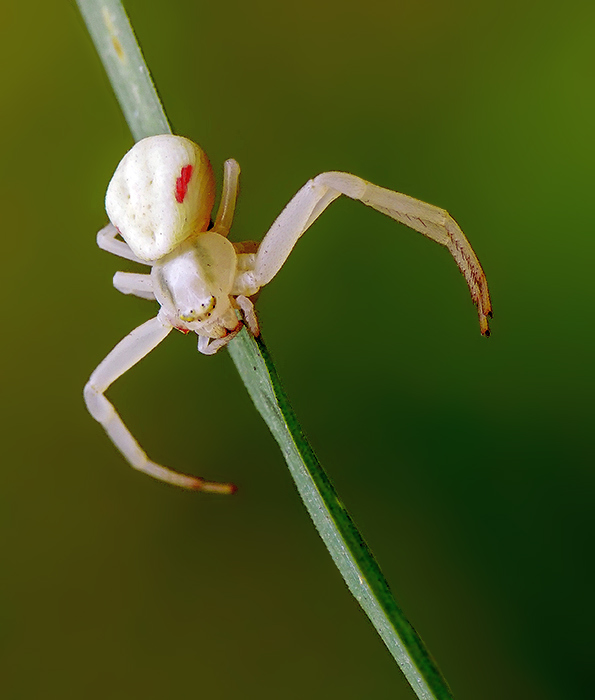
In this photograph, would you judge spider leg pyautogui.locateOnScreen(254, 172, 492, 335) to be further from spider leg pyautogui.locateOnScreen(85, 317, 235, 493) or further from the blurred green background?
the blurred green background

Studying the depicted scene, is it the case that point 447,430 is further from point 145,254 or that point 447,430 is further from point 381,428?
point 145,254

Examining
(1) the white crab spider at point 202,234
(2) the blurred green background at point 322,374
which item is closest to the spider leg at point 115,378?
(1) the white crab spider at point 202,234

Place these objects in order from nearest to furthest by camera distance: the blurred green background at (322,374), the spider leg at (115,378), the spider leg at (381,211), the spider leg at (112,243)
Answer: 1. the spider leg at (381,211)
2. the spider leg at (115,378)
3. the spider leg at (112,243)
4. the blurred green background at (322,374)

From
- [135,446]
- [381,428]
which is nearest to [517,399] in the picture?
[381,428]

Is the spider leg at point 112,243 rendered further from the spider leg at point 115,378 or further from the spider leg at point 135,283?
the spider leg at point 115,378

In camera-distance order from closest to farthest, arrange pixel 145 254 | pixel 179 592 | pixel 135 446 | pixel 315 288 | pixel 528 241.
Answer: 1. pixel 145 254
2. pixel 135 446
3. pixel 528 241
4. pixel 315 288
5. pixel 179 592

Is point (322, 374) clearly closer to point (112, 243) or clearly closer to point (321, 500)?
point (112, 243)

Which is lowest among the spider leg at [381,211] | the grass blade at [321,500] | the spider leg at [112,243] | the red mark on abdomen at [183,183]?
the grass blade at [321,500]

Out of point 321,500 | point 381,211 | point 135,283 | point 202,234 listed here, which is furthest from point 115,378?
point 321,500
